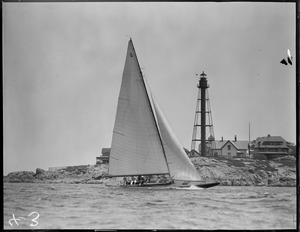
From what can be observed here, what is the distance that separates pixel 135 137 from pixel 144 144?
15.6 inches

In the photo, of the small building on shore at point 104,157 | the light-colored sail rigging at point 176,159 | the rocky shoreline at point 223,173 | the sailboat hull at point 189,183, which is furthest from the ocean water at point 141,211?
the light-colored sail rigging at point 176,159

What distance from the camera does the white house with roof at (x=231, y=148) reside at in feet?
68.4

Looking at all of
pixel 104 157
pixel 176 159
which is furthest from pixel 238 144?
pixel 104 157

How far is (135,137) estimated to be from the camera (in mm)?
19859

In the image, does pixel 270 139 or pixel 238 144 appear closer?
pixel 270 139

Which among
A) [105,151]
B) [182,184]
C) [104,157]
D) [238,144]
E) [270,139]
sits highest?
[238,144]

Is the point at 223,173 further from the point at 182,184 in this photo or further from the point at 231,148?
the point at 182,184

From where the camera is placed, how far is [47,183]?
17859mm

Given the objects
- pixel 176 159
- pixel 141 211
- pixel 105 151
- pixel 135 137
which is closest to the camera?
pixel 141 211

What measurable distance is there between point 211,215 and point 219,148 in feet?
27.6

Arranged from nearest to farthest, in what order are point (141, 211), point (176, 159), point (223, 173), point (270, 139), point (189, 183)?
point (141, 211) < point (270, 139) < point (189, 183) < point (176, 159) < point (223, 173)

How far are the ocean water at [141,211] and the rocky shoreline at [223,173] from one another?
1.34ft

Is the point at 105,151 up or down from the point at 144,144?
down

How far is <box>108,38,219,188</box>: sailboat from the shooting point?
19172 millimetres
